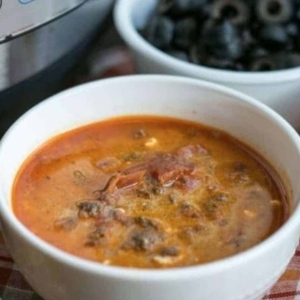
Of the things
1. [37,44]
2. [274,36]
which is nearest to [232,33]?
[274,36]

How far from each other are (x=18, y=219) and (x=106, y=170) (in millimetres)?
90

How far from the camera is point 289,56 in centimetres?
84

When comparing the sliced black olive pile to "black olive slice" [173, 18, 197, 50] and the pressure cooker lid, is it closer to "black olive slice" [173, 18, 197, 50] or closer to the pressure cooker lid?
"black olive slice" [173, 18, 197, 50]

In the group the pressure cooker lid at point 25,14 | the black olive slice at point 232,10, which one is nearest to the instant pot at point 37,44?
the pressure cooker lid at point 25,14

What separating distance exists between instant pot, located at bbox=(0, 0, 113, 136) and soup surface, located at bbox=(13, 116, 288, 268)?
0.29 ft

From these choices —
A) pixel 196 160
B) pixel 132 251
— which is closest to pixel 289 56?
pixel 196 160

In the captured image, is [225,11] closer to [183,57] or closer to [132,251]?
[183,57]

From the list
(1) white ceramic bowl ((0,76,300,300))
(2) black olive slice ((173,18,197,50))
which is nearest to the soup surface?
(1) white ceramic bowl ((0,76,300,300))

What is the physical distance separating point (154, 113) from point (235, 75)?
3.4 inches

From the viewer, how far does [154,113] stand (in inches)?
30.3

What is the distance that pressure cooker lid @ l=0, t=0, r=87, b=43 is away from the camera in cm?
74

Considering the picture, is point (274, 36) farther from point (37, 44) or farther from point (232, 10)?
point (37, 44)

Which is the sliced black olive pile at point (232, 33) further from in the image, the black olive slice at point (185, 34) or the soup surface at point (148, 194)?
the soup surface at point (148, 194)

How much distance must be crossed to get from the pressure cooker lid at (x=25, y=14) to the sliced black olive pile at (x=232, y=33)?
12 cm
